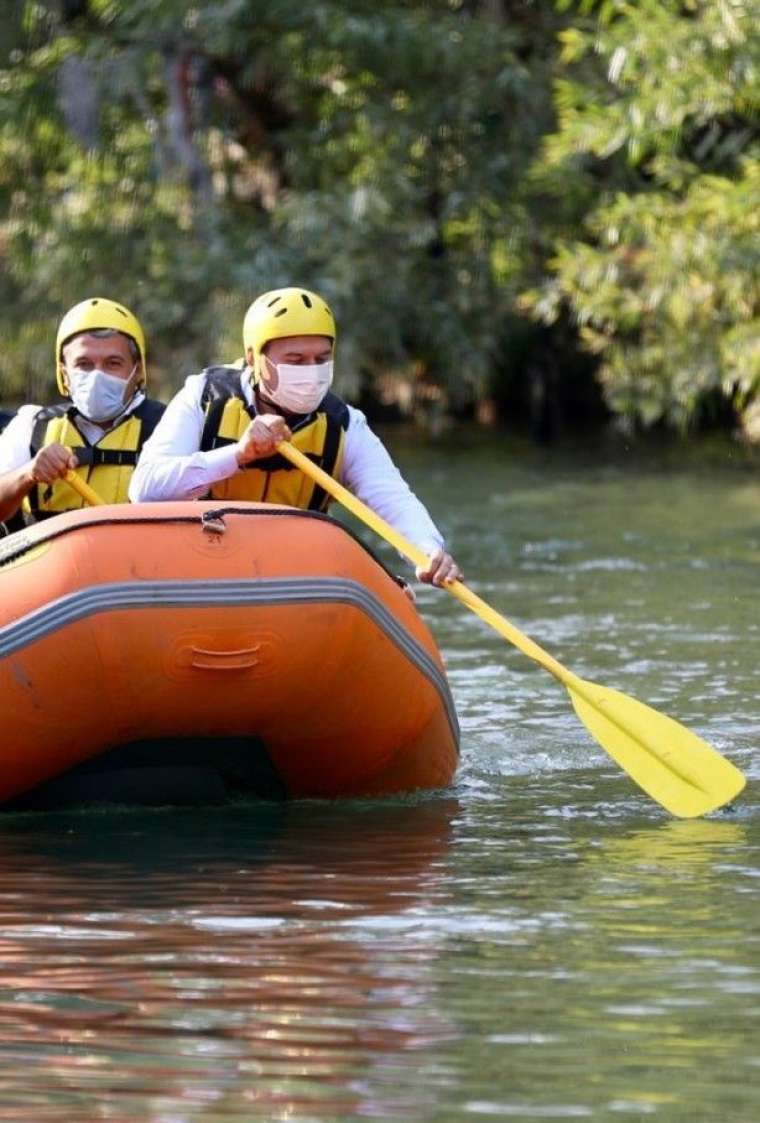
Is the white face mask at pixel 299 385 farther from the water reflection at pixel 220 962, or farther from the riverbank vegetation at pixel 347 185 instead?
the riverbank vegetation at pixel 347 185

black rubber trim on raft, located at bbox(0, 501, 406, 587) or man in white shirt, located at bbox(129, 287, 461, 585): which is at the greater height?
man in white shirt, located at bbox(129, 287, 461, 585)

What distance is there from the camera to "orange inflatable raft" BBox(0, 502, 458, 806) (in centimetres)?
575

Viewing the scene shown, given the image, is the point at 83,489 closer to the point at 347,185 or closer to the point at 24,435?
the point at 24,435

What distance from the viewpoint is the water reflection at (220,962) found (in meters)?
3.84

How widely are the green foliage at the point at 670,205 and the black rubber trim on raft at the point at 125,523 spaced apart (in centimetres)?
858

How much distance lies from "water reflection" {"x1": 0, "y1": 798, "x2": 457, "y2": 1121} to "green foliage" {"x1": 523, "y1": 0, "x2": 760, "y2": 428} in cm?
882

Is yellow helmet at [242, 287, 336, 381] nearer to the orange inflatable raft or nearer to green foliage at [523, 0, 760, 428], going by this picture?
the orange inflatable raft

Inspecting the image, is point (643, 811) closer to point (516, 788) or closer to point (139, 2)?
point (516, 788)

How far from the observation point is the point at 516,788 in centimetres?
658

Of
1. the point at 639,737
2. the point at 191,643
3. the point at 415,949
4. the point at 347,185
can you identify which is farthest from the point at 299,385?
the point at 347,185

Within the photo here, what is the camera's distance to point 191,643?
5.76 m

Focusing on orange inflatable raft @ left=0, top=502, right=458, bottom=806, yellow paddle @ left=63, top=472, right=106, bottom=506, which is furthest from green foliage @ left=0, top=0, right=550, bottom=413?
orange inflatable raft @ left=0, top=502, right=458, bottom=806

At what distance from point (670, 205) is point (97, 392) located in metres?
9.77

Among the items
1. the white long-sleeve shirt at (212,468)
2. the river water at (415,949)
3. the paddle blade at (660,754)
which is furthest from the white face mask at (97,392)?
the paddle blade at (660,754)
